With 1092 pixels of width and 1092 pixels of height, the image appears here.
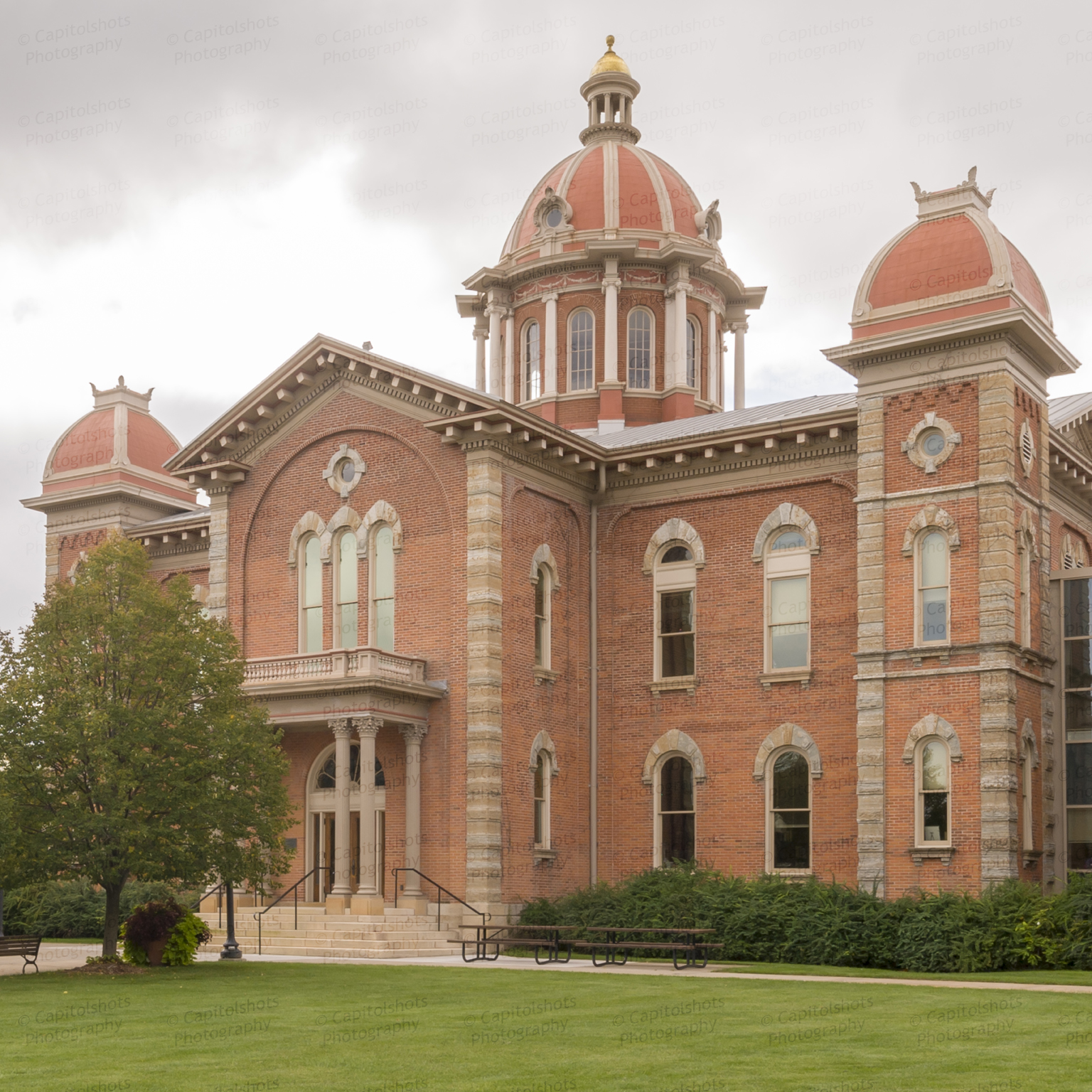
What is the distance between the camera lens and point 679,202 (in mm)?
44562

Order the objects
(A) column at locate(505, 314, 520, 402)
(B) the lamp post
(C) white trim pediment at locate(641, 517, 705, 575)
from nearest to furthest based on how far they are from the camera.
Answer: (B) the lamp post → (C) white trim pediment at locate(641, 517, 705, 575) → (A) column at locate(505, 314, 520, 402)

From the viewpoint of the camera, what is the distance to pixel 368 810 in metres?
29.6

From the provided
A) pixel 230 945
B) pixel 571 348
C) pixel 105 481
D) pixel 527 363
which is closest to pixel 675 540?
pixel 571 348

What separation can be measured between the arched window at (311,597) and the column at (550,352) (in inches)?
388

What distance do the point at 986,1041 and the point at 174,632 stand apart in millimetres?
15394

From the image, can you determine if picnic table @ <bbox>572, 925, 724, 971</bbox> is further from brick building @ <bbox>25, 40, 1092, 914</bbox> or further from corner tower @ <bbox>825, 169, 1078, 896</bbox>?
corner tower @ <bbox>825, 169, 1078, 896</bbox>

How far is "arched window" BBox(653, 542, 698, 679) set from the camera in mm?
33125

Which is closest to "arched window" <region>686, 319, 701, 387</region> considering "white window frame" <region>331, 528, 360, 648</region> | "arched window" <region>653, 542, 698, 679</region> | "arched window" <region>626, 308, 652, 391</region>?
"arched window" <region>626, 308, 652, 391</region>

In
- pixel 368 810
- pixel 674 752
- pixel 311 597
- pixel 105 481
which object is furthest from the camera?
pixel 105 481

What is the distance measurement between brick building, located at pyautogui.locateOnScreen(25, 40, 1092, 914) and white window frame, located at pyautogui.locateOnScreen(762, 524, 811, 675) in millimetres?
67

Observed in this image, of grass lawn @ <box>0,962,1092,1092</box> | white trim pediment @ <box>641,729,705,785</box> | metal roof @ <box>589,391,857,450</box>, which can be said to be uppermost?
metal roof @ <box>589,391,857,450</box>

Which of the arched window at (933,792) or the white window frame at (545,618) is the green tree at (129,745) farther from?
the arched window at (933,792)

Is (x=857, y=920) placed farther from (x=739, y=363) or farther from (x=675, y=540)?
(x=739, y=363)

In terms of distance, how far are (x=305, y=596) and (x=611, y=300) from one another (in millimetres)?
12747
